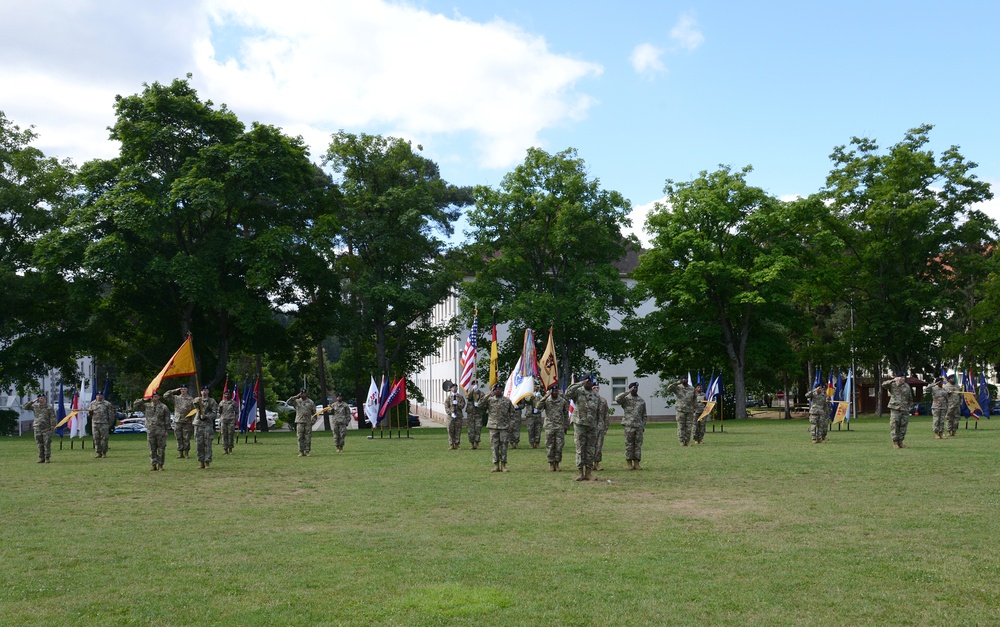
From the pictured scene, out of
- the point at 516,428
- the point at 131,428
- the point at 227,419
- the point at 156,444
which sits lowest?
the point at 131,428

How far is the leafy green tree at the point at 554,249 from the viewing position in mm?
49719

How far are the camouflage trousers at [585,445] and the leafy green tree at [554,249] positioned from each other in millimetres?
30568

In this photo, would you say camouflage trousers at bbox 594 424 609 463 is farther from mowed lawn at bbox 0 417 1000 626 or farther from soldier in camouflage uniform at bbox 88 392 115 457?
soldier in camouflage uniform at bbox 88 392 115 457

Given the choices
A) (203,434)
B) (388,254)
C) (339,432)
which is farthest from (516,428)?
(388,254)

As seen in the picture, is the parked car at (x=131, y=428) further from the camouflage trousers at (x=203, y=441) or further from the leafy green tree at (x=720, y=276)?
the camouflage trousers at (x=203, y=441)

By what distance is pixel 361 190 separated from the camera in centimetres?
5025

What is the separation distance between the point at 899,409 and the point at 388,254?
29790 mm

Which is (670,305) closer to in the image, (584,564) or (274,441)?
(274,441)

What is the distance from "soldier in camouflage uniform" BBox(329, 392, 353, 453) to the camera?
95.5 ft

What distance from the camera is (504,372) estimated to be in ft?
177

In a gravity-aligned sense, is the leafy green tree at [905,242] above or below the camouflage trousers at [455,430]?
above

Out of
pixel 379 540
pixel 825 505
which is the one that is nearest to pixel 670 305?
pixel 825 505

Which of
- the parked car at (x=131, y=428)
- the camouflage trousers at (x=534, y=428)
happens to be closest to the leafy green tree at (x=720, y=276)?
the camouflage trousers at (x=534, y=428)

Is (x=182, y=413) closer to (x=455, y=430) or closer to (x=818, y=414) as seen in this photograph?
(x=455, y=430)
